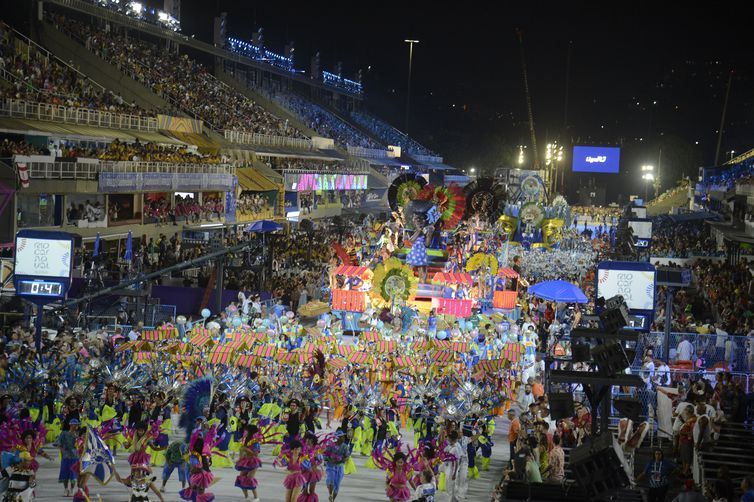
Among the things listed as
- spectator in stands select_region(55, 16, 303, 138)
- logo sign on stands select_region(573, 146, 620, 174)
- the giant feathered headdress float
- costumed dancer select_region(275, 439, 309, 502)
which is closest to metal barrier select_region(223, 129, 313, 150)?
spectator in stands select_region(55, 16, 303, 138)

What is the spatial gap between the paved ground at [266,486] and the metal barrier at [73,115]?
16788 mm

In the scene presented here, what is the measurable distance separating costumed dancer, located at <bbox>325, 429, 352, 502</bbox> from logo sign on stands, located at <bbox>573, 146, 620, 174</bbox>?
259 ft

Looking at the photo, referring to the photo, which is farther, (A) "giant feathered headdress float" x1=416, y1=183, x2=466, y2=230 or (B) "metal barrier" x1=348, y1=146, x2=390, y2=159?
(B) "metal barrier" x1=348, y1=146, x2=390, y2=159

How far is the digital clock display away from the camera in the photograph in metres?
20.6

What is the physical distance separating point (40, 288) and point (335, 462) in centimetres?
980

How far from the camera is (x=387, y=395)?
1664 cm

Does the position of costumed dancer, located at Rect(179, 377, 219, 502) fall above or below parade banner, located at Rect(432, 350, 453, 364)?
below

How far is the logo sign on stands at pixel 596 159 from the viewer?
89.6m

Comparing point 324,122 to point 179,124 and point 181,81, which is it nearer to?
point 181,81

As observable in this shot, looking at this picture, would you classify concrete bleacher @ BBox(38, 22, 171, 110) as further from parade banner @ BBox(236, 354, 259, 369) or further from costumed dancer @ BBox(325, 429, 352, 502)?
costumed dancer @ BBox(325, 429, 352, 502)

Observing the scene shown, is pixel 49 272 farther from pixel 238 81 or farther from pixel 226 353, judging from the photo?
pixel 238 81

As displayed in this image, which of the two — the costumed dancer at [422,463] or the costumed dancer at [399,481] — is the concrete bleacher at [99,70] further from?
the costumed dancer at [399,481]

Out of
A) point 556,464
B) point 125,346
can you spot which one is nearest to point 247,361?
point 125,346

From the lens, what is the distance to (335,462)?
43.7ft
